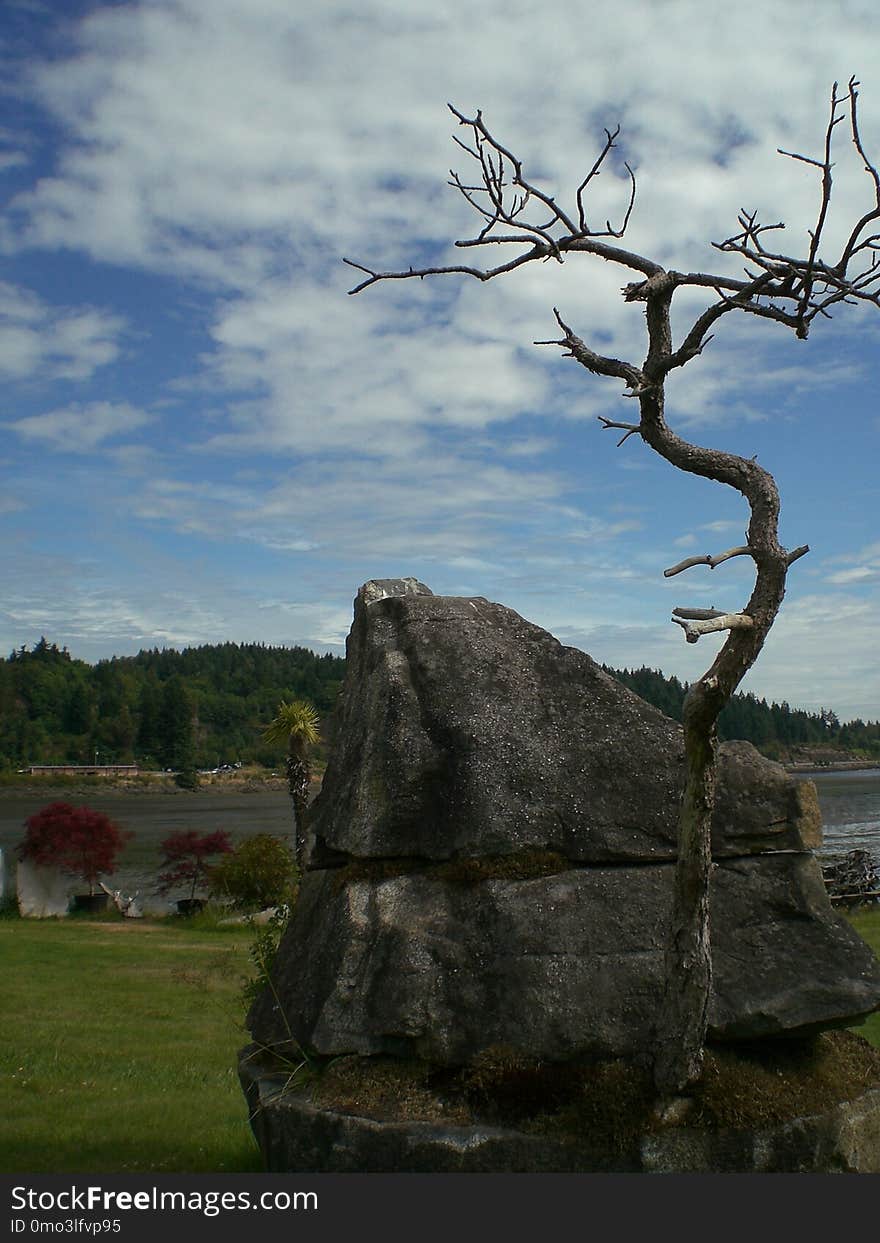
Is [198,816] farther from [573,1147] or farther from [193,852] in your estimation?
[573,1147]

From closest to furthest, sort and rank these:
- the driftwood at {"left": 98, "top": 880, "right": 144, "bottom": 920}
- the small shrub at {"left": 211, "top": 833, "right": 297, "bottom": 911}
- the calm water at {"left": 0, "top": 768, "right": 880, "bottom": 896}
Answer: the small shrub at {"left": 211, "top": 833, "right": 297, "bottom": 911} < the driftwood at {"left": 98, "top": 880, "right": 144, "bottom": 920} < the calm water at {"left": 0, "top": 768, "right": 880, "bottom": 896}

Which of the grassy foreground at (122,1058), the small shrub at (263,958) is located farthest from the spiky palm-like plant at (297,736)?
the small shrub at (263,958)

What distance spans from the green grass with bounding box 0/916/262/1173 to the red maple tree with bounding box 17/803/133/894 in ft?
39.6

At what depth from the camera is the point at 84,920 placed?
35.4m

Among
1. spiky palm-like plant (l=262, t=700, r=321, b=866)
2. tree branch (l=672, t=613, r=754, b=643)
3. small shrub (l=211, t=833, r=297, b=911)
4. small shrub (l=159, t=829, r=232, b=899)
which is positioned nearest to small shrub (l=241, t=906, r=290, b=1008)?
tree branch (l=672, t=613, r=754, b=643)

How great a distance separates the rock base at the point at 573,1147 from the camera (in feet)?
20.2

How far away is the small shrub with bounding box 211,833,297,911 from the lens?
33.3 m

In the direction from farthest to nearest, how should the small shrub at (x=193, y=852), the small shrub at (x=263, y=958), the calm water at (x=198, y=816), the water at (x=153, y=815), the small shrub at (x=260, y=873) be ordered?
the calm water at (x=198, y=816) < the water at (x=153, y=815) < the small shrub at (x=193, y=852) < the small shrub at (x=260, y=873) < the small shrub at (x=263, y=958)

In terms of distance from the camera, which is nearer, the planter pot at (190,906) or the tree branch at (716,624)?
the tree branch at (716,624)

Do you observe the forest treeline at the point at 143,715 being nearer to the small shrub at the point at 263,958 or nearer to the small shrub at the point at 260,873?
the small shrub at the point at 260,873

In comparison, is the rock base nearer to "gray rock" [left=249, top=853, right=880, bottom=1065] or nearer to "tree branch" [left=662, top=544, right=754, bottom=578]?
"gray rock" [left=249, top=853, right=880, bottom=1065]

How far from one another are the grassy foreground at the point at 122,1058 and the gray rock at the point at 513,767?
2646mm

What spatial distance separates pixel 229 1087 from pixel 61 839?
27.7 metres

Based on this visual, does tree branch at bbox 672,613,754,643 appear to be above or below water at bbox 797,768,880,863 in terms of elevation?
above
